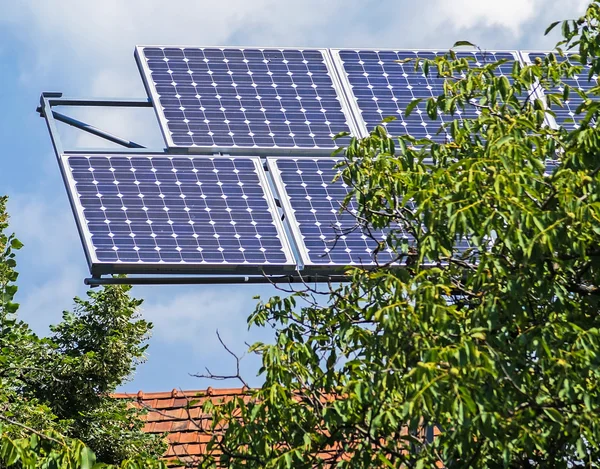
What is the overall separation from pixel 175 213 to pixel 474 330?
6235 mm

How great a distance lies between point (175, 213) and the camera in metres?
12.1

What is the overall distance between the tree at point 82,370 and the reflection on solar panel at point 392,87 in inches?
162

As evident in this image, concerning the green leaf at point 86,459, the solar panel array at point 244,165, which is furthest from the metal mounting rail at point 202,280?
the green leaf at point 86,459

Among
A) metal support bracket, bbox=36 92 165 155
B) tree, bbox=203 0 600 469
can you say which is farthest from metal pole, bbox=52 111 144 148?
tree, bbox=203 0 600 469

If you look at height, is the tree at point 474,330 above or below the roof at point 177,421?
below

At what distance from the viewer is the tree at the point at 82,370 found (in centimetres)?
998

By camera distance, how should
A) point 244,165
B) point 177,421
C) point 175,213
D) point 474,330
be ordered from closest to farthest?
point 474,330 < point 175,213 < point 244,165 < point 177,421

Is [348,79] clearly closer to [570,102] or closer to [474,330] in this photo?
[570,102]

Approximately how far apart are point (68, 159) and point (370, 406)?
634cm

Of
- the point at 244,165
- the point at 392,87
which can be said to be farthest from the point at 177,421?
the point at 392,87

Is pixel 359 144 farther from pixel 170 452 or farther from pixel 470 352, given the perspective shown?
pixel 170 452

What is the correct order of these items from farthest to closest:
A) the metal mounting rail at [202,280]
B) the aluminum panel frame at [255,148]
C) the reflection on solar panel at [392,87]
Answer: the reflection on solar panel at [392,87] → the aluminum panel frame at [255,148] → the metal mounting rail at [202,280]

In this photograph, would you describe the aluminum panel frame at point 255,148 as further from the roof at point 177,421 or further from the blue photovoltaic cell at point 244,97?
the roof at point 177,421

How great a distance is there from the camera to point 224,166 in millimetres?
12758
